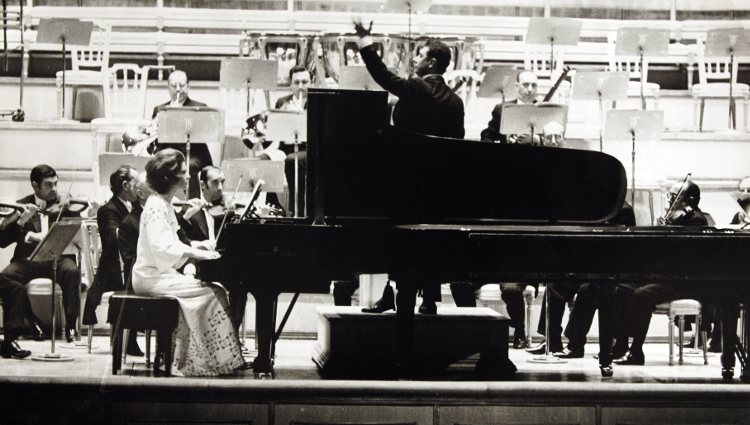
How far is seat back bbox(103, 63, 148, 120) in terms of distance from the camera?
7945 millimetres

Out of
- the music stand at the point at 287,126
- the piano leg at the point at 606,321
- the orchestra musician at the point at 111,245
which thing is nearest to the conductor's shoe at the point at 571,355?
the piano leg at the point at 606,321

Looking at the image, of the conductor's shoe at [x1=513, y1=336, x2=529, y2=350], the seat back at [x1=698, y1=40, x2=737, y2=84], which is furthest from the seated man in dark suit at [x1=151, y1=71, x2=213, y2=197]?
the seat back at [x1=698, y1=40, x2=737, y2=84]

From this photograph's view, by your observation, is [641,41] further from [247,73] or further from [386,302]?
[386,302]

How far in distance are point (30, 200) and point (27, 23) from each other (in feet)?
9.56

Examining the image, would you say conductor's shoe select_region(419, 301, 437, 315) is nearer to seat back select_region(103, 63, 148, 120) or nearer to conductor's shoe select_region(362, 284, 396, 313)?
conductor's shoe select_region(362, 284, 396, 313)

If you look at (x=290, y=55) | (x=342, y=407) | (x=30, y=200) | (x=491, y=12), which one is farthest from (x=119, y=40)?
(x=342, y=407)

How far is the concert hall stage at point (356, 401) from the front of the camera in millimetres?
4242

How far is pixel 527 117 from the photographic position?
235 inches

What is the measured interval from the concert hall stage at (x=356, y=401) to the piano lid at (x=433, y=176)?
752 millimetres

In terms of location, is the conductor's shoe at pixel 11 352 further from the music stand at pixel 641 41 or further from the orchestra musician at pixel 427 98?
the music stand at pixel 641 41

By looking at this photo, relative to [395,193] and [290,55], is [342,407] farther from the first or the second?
[290,55]

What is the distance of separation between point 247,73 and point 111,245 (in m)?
1.56

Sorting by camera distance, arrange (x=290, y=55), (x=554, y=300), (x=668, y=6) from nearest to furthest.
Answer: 1. (x=554, y=300)
2. (x=290, y=55)
3. (x=668, y=6)

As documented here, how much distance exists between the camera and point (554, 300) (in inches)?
232
